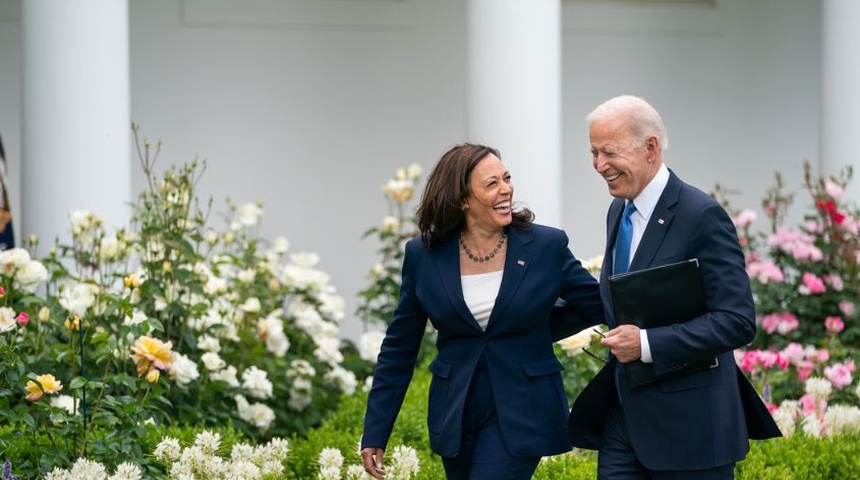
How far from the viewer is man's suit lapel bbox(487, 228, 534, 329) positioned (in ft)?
12.7

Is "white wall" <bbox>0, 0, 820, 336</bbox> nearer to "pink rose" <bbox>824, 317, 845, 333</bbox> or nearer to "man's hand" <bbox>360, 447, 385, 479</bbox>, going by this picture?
"pink rose" <bbox>824, 317, 845, 333</bbox>

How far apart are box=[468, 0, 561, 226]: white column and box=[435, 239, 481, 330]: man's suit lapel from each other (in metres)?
3.56

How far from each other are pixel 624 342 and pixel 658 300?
15cm

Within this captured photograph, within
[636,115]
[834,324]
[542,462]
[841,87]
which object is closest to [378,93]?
[841,87]

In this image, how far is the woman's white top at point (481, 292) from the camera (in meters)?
3.90

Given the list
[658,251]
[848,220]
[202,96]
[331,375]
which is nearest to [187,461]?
[658,251]

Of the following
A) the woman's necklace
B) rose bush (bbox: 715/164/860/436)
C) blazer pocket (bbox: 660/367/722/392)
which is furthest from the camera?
rose bush (bbox: 715/164/860/436)

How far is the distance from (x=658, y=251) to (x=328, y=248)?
233 inches

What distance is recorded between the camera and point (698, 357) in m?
3.50

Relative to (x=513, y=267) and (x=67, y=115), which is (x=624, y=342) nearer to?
(x=513, y=267)

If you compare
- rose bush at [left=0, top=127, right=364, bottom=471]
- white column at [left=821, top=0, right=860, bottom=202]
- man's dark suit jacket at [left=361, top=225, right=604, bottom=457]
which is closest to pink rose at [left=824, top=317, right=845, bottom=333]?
white column at [left=821, top=0, right=860, bottom=202]

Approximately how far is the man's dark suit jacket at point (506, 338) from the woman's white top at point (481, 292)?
0.03 m

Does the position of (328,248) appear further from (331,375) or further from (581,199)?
(331,375)

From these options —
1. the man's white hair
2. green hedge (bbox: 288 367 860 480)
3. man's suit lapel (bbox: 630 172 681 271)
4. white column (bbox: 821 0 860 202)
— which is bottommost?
green hedge (bbox: 288 367 860 480)
